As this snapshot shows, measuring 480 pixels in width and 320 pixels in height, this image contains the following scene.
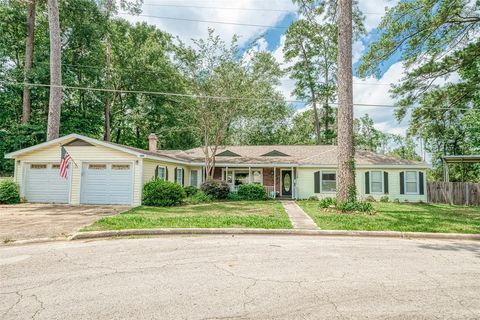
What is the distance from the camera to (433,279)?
435 centimetres

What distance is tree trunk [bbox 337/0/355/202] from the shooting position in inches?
473

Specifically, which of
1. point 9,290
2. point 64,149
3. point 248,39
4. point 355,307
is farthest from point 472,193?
point 64,149

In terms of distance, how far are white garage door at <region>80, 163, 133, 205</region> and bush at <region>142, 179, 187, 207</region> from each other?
2.62ft

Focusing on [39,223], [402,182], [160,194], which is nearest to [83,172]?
[160,194]

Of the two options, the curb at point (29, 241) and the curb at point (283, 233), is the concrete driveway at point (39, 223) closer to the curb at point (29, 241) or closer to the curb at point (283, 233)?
the curb at point (29, 241)

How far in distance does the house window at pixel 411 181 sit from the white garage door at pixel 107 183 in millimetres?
15822

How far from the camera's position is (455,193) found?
1777 cm

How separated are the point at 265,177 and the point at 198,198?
6404mm

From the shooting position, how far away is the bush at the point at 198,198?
15.9 metres

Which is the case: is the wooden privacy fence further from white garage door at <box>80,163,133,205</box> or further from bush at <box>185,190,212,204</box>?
white garage door at <box>80,163,133,205</box>

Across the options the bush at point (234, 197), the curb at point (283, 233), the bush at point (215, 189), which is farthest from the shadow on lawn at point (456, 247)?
the bush at point (215, 189)

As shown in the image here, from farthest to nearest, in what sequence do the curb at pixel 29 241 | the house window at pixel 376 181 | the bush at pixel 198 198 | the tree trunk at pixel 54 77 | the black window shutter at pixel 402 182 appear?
the house window at pixel 376 181
the black window shutter at pixel 402 182
the tree trunk at pixel 54 77
the bush at pixel 198 198
the curb at pixel 29 241

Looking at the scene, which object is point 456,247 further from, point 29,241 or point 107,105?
point 107,105

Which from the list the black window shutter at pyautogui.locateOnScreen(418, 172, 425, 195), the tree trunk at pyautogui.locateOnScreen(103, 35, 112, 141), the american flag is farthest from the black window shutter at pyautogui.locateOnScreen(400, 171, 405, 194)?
the tree trunk at pyautogui.locateOnScreen(103, 35, 112, 141)
